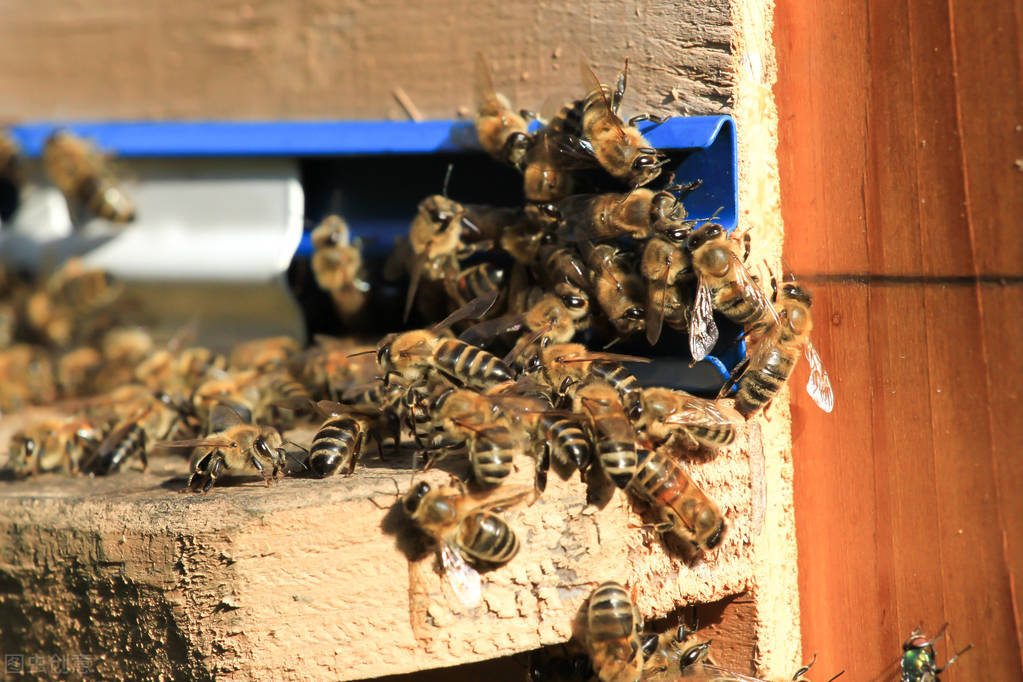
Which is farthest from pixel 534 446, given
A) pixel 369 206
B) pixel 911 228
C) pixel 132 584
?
pixel 369 206

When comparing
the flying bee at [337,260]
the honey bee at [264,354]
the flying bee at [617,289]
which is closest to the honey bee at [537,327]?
the flying bee at [617,289]

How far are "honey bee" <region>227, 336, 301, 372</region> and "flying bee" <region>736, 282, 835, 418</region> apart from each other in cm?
191

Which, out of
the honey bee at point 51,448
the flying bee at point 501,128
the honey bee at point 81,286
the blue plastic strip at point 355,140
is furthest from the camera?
the honey bee at point 81,286

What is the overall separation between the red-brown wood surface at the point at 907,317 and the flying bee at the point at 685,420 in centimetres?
33

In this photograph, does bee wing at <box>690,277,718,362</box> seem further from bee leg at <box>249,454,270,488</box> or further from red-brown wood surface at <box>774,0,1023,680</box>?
bee leg at <box>249,454,270,488</box>

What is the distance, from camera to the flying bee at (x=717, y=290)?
2.38 meters

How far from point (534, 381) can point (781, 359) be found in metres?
0.63

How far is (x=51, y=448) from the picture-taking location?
3.17 metres

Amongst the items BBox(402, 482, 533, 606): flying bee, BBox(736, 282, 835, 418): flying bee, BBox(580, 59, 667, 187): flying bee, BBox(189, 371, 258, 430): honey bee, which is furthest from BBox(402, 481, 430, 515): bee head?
BBox(189, 371, 258, 430): honey bee

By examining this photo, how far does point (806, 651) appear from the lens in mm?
2678

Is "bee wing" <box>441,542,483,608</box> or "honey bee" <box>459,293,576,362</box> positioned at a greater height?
"honey bee" <box>459,293,576,362</box>

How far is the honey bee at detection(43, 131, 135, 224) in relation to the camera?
4.11 metres

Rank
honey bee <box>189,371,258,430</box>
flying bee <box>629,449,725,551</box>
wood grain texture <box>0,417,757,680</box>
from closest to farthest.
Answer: wood grain texture <box>0,417,757,680</box> → flying bee <box>629,449,725,551</box> → honey bee <box>189,371,258,430</box>

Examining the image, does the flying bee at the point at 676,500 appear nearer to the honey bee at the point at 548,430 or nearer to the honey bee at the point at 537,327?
the honey bee at the point at 548,430
